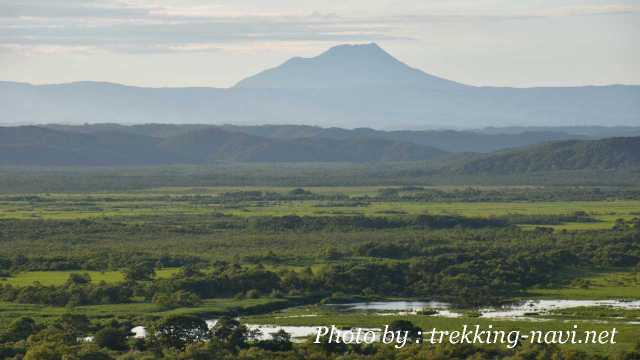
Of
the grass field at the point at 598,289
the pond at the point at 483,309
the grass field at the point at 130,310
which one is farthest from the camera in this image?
the grass field at the point at 598,289

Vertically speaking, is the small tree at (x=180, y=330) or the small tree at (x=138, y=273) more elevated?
the small tree at (x=180, y=330)

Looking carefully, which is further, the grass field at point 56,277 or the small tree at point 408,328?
the grass field at point 56,277

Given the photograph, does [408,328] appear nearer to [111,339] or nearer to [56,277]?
[111,339]

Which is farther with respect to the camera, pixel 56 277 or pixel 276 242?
pixel 276 242

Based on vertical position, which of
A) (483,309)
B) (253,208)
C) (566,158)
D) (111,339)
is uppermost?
(111,339)

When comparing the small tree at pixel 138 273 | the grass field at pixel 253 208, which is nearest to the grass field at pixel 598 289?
the small tree at pixel 138 273

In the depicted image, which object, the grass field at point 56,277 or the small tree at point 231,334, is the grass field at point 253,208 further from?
the small tree at point 231,334

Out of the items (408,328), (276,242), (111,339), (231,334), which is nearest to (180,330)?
(231,334)

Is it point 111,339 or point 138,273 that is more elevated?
point 111,339

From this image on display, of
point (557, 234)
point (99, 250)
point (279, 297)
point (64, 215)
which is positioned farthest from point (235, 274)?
point (64, 215)
